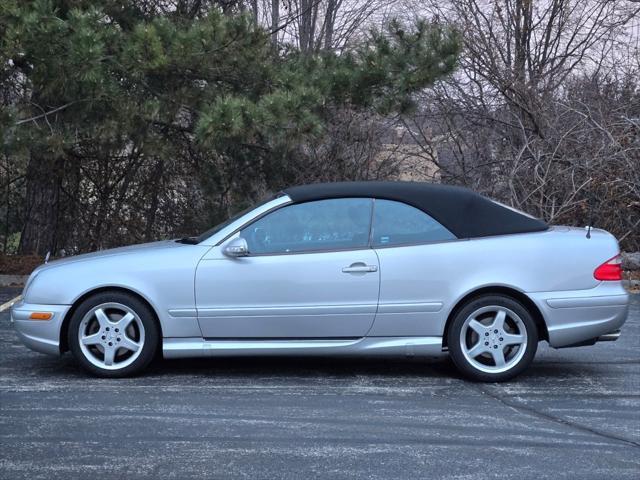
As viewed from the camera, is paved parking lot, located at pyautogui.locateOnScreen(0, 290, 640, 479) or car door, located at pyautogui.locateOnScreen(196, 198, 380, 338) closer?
paved parking lot, located at pyautogui.locateOnScreen(0, 290, 640, 479)

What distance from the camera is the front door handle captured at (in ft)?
24.9

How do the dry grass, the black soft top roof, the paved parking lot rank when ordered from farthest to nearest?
the dry grass → the black soft top roof → the paved parking lot

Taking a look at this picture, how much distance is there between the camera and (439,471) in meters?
5.40

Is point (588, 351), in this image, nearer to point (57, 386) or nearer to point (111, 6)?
point (57, 386)

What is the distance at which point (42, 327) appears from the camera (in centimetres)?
772

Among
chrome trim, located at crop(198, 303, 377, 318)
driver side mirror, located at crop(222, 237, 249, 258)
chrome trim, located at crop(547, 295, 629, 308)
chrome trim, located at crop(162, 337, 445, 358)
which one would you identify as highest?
driver side mirror, located at crop(222, 237, 249, 258)

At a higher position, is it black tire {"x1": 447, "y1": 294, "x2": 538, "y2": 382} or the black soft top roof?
the black soft top roof

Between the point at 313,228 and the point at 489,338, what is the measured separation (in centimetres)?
156

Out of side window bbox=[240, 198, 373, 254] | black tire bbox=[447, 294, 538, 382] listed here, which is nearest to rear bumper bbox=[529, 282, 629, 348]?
black tire bbox=[447, 294, 538, 382]

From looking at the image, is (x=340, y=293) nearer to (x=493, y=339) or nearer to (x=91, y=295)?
(x=493, y=339)

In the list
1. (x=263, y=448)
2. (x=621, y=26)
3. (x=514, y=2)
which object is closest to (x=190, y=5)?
(x=514, y=2)

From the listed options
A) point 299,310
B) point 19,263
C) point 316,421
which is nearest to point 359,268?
Answer: point 299,310

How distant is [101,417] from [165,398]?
26.3 inches

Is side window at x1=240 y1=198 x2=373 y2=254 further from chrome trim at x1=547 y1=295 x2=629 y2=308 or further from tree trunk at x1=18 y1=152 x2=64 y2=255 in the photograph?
tree trunk at x1=18 y1=152 x2=64 y2=255
